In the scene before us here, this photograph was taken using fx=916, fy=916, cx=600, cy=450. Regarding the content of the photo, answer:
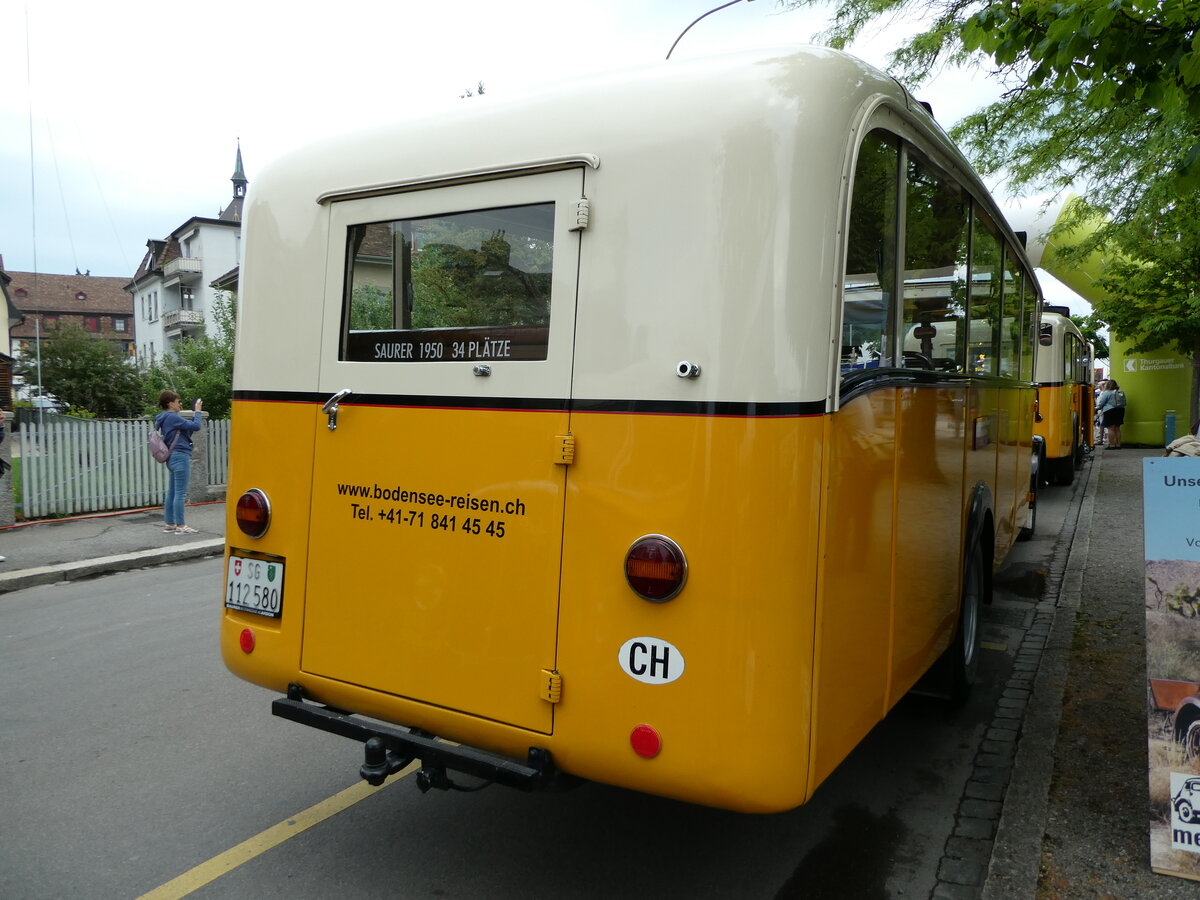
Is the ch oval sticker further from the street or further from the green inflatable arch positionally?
the green inflatable arch

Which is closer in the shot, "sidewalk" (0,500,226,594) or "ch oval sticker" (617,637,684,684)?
"ch oval sticker" (617,637,684,684)

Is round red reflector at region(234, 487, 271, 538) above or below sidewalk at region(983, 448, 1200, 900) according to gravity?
above

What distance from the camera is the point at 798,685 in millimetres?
2672

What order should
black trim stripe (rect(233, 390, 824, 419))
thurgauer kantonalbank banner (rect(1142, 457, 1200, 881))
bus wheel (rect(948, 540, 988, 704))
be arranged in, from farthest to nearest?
bus wheel (rect(948, 540, 988, 704)), thurgauer kantonalbank banner (rect(1142, 457, 1200, 881)), black trim stripe (rect(233, 390, 824, 419))

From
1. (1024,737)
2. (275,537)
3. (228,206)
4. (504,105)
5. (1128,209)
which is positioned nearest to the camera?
A: (504,105)

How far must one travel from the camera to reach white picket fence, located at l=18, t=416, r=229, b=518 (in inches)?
451

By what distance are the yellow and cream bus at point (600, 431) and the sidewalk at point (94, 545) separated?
258 inches

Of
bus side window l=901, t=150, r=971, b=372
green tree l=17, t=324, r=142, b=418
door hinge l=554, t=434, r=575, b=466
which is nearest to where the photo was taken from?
door hinge l=554, t=434, r=575, b=466

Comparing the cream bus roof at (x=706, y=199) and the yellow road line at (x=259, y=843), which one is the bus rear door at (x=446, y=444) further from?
the yellow road line at (x=259, y=843)

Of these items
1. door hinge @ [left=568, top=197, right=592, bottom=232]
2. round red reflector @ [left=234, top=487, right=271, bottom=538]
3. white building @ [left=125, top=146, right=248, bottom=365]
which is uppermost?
white building @ [left=125, top=146, right=248, bottom=365]

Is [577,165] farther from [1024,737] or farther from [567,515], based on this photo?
[1024,737]

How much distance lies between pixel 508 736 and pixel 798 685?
3.20 feet

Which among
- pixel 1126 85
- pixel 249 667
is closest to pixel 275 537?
pixel 249 667

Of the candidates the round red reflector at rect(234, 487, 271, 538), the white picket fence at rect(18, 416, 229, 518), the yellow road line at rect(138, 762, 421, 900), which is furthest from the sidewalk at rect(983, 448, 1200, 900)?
the white picket fence at rect(18, 416, 229, 518)
